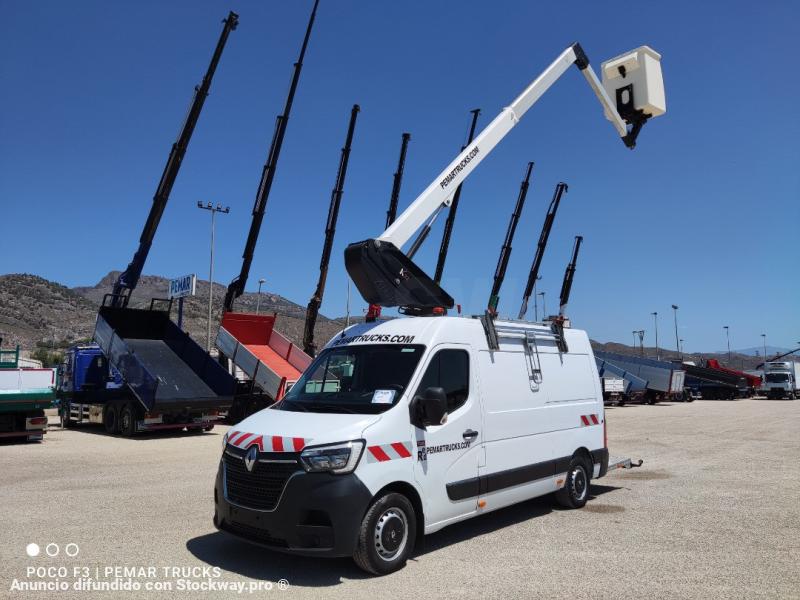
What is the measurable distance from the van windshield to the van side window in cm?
18

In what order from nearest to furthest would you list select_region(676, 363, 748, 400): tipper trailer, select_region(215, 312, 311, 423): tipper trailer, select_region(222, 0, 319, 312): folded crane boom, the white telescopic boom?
the white telescopic boom → select_region(215, 312, 311, 423): tipper trailer → select_region(222, 0, 319, 312): folded crane boom → select_region(676, 363, 748, 400): tipper trailer

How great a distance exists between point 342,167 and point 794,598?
27.7m

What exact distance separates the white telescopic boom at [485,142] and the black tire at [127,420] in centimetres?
998

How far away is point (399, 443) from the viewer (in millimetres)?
5039

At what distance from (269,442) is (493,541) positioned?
2600mm

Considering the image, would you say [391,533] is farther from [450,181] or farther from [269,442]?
[450,181]

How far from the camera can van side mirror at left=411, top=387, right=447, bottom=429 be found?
201 inches

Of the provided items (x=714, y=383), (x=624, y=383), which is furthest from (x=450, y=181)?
(x=714, y=383)

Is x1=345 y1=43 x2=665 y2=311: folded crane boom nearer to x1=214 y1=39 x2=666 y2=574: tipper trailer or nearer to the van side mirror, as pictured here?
x1=214 y1=39 x2=666 y2=574: tipper trailer

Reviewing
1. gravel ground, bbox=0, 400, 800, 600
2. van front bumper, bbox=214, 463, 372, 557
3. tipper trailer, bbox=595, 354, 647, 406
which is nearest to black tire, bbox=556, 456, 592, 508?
gravel ground, bbox=0, 400, 800, 600

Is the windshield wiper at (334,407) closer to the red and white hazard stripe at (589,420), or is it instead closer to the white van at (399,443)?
the white van at (399,443)

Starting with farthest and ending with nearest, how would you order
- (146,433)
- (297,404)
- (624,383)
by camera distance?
(624,383) < (146,433) < (297,404)

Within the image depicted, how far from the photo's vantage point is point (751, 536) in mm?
6156

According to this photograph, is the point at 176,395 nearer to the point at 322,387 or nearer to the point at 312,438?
the point at 322,387
